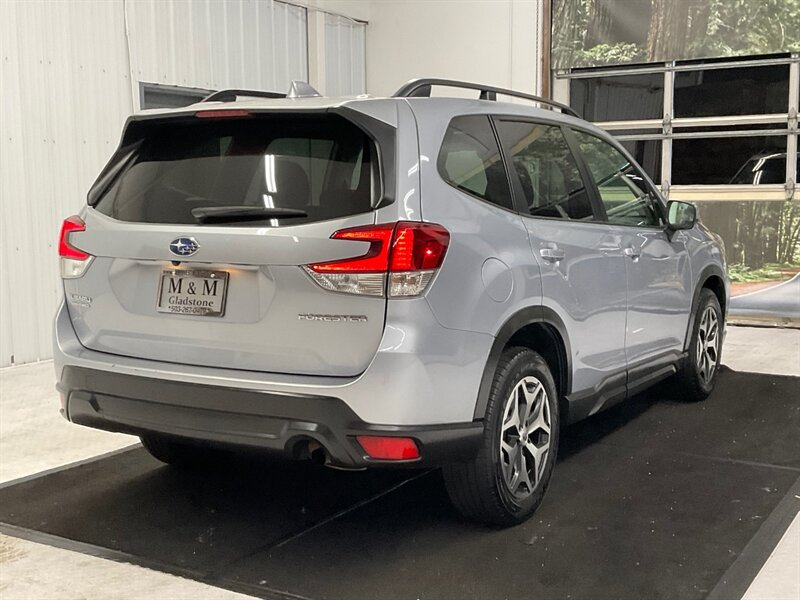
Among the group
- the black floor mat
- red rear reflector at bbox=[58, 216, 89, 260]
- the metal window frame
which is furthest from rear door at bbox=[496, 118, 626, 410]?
the metal window frame

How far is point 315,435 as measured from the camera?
2895mm

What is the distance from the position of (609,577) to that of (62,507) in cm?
232

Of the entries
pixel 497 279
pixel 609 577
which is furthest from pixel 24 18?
pixel 609 577

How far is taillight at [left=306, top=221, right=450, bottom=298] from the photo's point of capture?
9.47 feet

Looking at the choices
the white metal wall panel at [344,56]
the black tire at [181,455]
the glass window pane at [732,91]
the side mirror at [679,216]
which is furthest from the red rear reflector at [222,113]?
the white metal wall panel at [344,56]

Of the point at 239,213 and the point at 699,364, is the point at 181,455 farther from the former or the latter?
the point at 699,364

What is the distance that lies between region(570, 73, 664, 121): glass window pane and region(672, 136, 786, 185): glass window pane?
524 millimetres

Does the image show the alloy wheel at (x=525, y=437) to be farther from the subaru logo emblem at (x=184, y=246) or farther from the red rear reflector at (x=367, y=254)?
the subaru logo emblem at (x=184, y=246)

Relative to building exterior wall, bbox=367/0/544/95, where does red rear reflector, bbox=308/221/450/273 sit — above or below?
below

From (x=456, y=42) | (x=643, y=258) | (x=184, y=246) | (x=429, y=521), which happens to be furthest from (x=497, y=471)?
(x=456, y=42)

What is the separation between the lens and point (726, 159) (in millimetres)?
9391

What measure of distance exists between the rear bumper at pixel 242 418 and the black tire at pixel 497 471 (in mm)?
101

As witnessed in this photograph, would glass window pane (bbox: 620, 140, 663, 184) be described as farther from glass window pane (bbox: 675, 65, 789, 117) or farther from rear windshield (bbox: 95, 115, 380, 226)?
rear windshield (bbox: 95, 115, 380, 226)

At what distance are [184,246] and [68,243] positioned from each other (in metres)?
0.65
